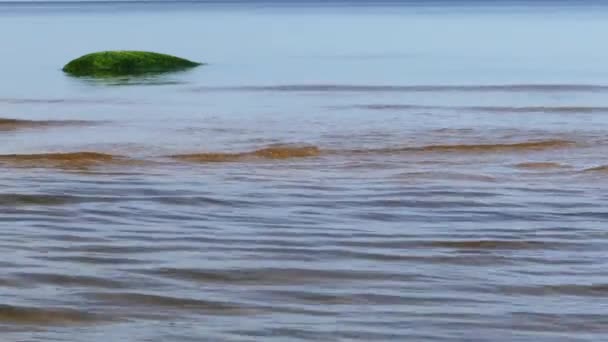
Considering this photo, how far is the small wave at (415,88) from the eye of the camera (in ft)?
76.5

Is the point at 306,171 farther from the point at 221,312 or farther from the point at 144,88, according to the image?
the point at 144,88

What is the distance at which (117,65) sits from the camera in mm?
27406

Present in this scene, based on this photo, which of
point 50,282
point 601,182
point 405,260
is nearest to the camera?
point 50,282

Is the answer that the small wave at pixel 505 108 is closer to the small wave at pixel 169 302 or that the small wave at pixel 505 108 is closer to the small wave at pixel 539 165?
the small wave at pixel 539 165

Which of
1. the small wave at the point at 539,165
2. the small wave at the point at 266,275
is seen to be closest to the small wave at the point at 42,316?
the small wave at the point at 266,275

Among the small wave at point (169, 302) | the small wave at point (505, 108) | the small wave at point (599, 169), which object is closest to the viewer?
the small wave at point (169, 302)

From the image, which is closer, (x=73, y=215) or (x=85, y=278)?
(x=85, y=278)

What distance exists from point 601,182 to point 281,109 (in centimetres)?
933

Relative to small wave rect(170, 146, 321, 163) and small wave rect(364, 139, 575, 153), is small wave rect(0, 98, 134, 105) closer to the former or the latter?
small wave rect(170, 146, 321, 163)

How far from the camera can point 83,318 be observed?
529 cm

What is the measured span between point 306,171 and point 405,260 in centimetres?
454

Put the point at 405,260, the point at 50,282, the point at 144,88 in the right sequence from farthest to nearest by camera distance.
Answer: the point at 144,88
the point at 405,260
the point at 50,282

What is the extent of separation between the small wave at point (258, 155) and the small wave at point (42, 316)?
6730 millimetres

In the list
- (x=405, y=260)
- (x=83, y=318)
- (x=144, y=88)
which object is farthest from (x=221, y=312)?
(x=144, y=88)
